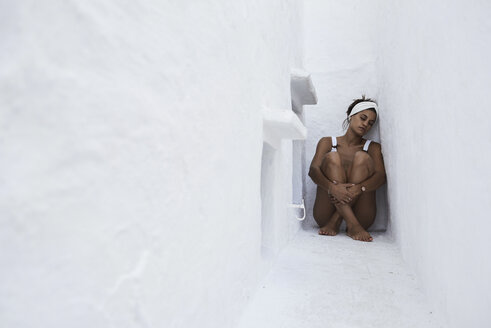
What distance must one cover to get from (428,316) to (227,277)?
108cm

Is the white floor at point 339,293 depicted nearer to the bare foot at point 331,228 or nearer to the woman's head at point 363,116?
the bare foot at point 331,228

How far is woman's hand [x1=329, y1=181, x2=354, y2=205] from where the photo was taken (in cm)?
390

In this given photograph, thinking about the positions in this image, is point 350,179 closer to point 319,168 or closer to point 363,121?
point 319,168

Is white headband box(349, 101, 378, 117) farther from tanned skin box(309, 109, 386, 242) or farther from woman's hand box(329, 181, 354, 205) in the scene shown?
woman's hand box(329, 181, 354, 205)

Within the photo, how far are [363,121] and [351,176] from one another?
69 cm

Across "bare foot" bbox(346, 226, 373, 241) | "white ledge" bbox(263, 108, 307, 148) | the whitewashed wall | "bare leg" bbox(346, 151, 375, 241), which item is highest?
the whitewashed wall

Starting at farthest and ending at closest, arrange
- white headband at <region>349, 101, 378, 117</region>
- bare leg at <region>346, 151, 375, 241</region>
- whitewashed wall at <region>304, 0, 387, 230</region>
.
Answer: whitewashed wall at <region>304, 0, 387, 230</region>, white headband at <region>349, 101, 378, 117</region>, bare leg at <region>346, 151, 375, 241</region>

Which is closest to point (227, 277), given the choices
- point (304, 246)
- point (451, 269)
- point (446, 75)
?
point (451, 269)

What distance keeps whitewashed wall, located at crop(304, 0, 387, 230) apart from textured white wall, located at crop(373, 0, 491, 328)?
6.58 feet

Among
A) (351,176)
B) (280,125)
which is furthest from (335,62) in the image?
(280,125)

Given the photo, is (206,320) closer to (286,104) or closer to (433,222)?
(433,222)

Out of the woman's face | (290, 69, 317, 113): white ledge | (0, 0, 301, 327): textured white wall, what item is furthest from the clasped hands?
(0, 0, 301, 327): textured white wall

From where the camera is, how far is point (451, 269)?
1567 millimetres

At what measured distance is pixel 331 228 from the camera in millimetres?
4129
